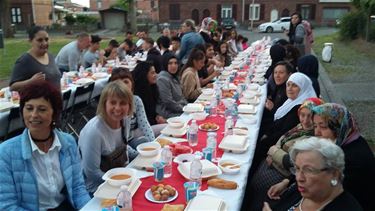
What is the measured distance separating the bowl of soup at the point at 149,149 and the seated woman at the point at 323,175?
138 cm

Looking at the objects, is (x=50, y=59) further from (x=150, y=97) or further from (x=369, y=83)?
(x=369, y=83)

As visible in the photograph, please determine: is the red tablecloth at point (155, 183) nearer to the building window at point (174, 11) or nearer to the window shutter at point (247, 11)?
the window shutter at point (247, 11)

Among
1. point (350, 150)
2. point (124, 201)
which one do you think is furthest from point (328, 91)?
point (124, 201)

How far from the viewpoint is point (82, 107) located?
606 centimetres

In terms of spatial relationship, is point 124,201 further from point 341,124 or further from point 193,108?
point 193,108

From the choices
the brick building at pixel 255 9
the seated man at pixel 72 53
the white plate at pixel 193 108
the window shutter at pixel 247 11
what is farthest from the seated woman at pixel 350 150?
the window shutter at pixel 247 11

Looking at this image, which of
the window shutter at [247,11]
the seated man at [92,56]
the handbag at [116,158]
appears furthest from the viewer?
the window shutter at [247,11]

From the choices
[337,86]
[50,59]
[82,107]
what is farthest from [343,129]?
[337,86]

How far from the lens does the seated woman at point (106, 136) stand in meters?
2.85

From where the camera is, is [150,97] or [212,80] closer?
[150,97]

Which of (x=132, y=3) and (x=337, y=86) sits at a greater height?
(x=132, y=3)

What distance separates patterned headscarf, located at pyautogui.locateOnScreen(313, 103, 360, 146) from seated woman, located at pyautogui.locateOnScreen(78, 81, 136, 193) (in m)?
1.67

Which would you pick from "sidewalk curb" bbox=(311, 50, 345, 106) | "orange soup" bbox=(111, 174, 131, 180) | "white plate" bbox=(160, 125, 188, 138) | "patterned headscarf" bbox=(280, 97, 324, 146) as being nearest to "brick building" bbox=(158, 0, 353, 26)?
"sidewalk curb" bbox=(311, 50, 345, 106)

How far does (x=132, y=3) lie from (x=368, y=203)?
2973 centimetres
